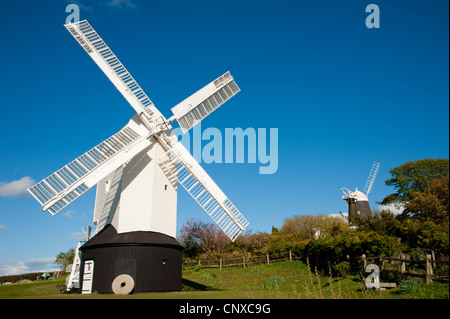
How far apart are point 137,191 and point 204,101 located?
6.34 metres

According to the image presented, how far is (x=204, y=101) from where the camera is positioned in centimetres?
1880

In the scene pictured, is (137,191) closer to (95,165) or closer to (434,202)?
(95,165)

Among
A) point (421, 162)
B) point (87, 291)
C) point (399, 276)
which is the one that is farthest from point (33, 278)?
point (421, 162)

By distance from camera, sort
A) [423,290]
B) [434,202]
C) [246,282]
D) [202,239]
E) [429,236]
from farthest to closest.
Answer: [202,239], [246,282], [434,202], [429,236], [423,290]

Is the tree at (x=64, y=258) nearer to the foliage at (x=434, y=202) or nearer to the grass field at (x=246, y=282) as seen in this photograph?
the grass field at (x=246, y=282)

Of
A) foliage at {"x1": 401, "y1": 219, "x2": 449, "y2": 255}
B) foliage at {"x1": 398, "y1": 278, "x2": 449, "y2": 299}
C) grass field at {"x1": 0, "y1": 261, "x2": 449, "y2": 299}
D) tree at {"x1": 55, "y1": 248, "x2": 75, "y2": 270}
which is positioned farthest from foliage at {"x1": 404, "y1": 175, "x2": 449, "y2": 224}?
tree at {"x1": 55, "y1": 248, "x2": 75, "y2": 270}

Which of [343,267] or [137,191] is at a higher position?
[137,191]

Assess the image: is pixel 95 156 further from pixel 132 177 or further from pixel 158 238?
pixel 158 238

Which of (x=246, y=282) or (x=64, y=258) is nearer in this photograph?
(x=246, y=282)

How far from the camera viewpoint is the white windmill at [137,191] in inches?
601

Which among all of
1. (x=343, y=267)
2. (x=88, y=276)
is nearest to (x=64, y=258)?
(x=88, y=276)

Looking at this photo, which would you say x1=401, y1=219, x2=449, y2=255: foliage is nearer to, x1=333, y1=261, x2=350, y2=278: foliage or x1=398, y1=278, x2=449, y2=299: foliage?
x1=333, y1=261, x2=350, y2=278: foliage

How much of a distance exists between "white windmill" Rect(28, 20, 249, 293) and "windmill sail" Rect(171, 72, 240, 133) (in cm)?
6
